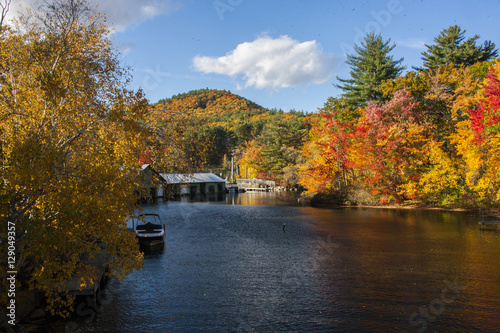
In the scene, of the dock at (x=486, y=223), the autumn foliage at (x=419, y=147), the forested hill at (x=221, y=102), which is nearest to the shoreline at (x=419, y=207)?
the autumn foliage at (x=419, y=147)

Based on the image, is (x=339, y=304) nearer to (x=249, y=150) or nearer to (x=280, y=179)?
(x=280, y=179)

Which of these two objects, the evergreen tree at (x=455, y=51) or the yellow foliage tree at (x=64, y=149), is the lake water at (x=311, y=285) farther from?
the evergreen tree at (x=455, y=51)

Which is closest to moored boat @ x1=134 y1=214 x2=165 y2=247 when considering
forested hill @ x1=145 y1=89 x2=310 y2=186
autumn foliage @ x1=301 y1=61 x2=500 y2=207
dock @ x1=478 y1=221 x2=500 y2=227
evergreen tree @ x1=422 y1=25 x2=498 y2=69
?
forested hill @ x1=145 y1=89 x2=310 y2=186

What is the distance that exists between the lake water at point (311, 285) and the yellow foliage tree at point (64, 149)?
272cm

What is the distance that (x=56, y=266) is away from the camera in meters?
9.35

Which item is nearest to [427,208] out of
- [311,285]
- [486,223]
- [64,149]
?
[486,223]

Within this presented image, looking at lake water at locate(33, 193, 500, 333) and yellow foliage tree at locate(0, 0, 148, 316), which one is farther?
lake water at locate(33, 193, 500, 333)

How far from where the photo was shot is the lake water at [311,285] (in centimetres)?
1080

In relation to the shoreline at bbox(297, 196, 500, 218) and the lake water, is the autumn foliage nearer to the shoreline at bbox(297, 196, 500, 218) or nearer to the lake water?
the shoreline at bbox(297, 196, 500, 218)

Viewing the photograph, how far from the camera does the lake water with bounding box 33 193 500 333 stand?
10.8m

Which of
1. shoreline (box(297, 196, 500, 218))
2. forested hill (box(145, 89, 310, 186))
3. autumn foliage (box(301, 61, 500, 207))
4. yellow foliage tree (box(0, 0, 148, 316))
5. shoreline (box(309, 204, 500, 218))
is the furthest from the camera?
autumn foliage (box(301, 61, 500, 207))

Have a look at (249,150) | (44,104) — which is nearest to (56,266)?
(44,104)

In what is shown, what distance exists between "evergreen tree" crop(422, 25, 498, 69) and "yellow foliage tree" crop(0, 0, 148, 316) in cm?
4372

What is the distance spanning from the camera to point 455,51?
4516 centimetres
